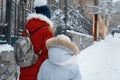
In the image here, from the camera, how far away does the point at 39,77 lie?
4.59m

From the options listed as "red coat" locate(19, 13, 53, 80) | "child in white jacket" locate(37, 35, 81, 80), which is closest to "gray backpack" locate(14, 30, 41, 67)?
"red coat" locate(19, 13, 53, 80)

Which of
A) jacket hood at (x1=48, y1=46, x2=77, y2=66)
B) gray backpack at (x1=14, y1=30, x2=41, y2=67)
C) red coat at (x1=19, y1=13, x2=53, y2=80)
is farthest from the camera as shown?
red coat at (x1=19, y1=13, x2=53, y2=80)

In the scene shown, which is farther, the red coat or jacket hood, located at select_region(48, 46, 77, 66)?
the red coat

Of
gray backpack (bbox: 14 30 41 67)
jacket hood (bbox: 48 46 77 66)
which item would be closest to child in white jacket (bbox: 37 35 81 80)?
jacket hood (bbox: 48 46 77 66)

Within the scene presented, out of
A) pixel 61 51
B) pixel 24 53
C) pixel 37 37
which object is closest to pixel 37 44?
pixel 37 37

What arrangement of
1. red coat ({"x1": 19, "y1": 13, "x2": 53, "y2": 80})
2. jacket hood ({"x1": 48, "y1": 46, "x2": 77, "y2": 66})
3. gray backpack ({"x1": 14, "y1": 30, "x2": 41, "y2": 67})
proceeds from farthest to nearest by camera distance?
red coat ({"x1": 19, "y1": 13, "x2": 53, "y2": 80})
gray backpack ({"x1": 14, "y1": 30, "x2": 41, "y2": 67})
jacket hood ({"x1": 48, "y1": 46, "x2": 77, "y2": 66})

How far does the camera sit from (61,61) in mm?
4414

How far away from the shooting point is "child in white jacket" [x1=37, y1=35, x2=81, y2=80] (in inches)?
175

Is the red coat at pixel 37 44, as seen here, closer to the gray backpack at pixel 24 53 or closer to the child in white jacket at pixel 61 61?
the gray backpack at pixel 24 53

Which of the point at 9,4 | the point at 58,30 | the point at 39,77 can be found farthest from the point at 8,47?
the point at 58,30

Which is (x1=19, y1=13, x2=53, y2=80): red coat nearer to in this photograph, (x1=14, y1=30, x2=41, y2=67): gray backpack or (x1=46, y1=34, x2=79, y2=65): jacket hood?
(x1=14, y1=30, x2=41, y2=67): gray backpack

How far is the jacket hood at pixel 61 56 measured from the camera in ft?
14.5

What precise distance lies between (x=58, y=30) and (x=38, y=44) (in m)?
5.94

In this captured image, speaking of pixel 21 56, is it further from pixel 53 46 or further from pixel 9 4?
pixel 9 4
